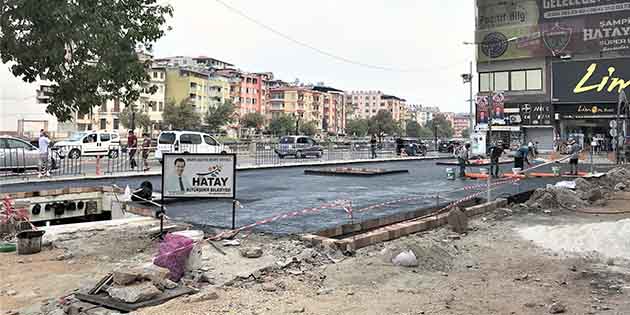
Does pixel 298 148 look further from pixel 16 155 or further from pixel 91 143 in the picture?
pixel 16 155

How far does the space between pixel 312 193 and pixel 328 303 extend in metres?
8.87

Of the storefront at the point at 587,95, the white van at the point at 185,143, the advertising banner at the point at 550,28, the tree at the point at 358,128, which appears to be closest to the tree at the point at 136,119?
the advertising banner at the point at 550,28

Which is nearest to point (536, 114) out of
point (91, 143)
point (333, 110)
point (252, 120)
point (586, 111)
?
point (586, 111)

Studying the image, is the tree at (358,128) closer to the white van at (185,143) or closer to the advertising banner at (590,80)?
the advertising banner at (590,80)

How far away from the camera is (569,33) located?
5616 cm

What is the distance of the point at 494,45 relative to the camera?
59.6m

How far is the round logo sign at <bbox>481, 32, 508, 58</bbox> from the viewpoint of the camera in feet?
194

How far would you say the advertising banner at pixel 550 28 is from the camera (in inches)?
2151

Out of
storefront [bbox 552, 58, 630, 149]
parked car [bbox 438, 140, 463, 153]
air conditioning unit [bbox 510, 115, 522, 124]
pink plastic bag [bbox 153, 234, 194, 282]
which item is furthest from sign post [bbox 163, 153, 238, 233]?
air conditioning unit [bbox 510, 115, 522, 124]

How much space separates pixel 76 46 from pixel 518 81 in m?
58.0

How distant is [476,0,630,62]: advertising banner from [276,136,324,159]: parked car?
1073 inches

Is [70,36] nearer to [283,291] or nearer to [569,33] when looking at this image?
[283,291]

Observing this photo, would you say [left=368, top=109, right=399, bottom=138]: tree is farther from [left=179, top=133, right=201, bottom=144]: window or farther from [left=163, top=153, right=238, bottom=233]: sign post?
[left=163, top=153, right=238, bottom=233]: sign post

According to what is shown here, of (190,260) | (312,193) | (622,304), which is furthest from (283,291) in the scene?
(312,193)
